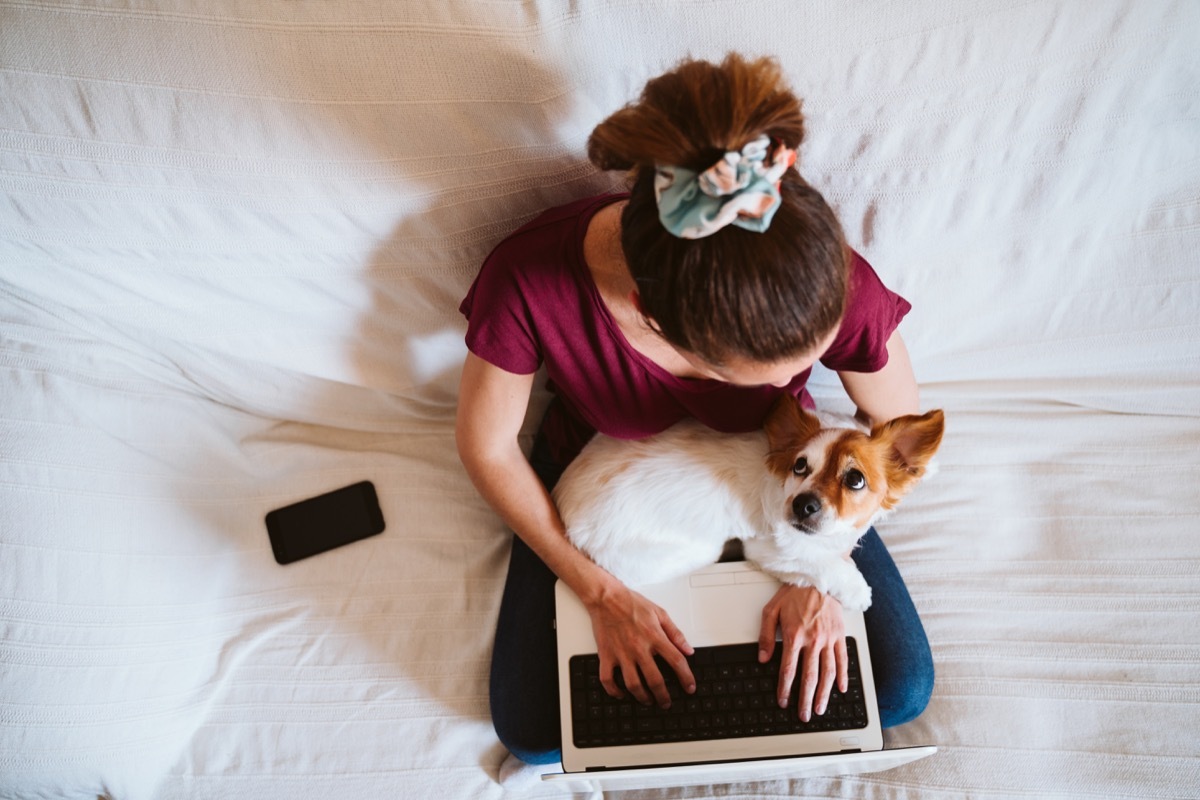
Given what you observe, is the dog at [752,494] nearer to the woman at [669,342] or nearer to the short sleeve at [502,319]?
the woman at [669,342]

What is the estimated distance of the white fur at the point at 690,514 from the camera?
1117mm

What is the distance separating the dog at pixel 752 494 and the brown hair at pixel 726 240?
0.28 meters

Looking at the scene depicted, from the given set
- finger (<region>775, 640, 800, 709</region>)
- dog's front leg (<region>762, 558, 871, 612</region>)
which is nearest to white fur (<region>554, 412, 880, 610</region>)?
dog's front leg (<region>762, 558, 871, 612</region>)

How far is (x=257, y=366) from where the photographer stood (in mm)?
1335

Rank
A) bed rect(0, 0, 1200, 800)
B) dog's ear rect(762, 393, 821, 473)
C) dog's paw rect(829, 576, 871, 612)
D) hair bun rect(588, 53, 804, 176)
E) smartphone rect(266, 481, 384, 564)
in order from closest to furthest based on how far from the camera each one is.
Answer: hair bun rect(588, 53, 804, 176)
bed rect(0, 0, 1200, 800)
dog's ear rect(762, 393, 821, 473)
dog's paw rect(829, 576, 871, 612)
smartphone rect(266, 481, 384, 564)

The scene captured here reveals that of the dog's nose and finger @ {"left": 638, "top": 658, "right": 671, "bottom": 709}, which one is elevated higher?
the dog's nose

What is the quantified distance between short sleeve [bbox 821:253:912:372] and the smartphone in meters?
0.93

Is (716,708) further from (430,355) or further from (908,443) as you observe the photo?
(430,355)

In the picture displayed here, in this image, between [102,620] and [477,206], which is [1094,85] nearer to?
[477,206]

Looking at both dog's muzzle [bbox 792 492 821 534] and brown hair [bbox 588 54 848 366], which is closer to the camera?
brown hair [bbox 588 54 848 366]

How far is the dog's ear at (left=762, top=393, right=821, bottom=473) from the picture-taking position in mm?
1066

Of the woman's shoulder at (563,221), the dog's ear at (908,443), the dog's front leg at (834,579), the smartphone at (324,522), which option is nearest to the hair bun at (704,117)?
the woman's shoulder at (563,221)

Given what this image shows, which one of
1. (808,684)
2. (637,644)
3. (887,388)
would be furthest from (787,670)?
(887,388)

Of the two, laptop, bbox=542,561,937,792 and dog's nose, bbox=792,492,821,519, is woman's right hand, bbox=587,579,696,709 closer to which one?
laptop, bbox=542,561,937,792
